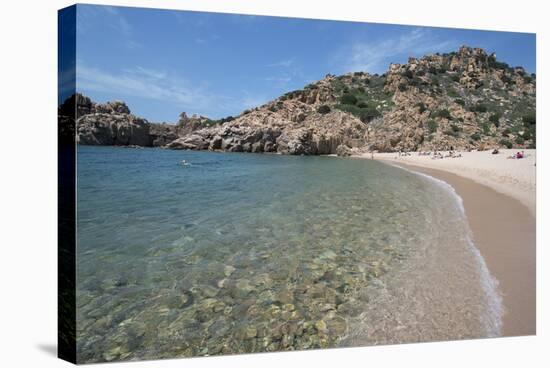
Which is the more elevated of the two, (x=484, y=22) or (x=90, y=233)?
(x=484, y=22)

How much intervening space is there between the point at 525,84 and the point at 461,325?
133 inches

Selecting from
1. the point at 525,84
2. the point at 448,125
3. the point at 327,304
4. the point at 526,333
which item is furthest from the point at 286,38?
the point at 448,125

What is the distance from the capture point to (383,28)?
4176 mm

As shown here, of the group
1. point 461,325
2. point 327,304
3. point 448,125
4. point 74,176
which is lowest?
point 461,325

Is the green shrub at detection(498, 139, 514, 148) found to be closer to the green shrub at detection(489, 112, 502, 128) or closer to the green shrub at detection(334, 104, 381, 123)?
the green shrub at detection(489, 112, 502, 128)

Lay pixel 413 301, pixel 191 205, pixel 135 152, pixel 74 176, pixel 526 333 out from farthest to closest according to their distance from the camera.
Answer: pixel 135 152 → pixel 191 205 → pixel 526 333 → pixel 413 301 → pixel 74 176

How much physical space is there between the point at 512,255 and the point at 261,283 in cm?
316

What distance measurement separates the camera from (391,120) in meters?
20.4

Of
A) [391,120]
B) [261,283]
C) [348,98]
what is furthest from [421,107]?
[261,283]

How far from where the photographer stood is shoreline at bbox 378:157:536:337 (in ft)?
12.4

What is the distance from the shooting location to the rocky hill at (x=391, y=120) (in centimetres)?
483

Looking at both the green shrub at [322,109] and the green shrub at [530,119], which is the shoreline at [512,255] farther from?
the green shrub at [322,109]

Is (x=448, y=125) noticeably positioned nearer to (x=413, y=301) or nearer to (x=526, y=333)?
(x=526, y=333)

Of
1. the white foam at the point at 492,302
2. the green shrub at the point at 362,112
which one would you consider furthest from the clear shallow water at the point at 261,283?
the green shrub at the point at 362,112
